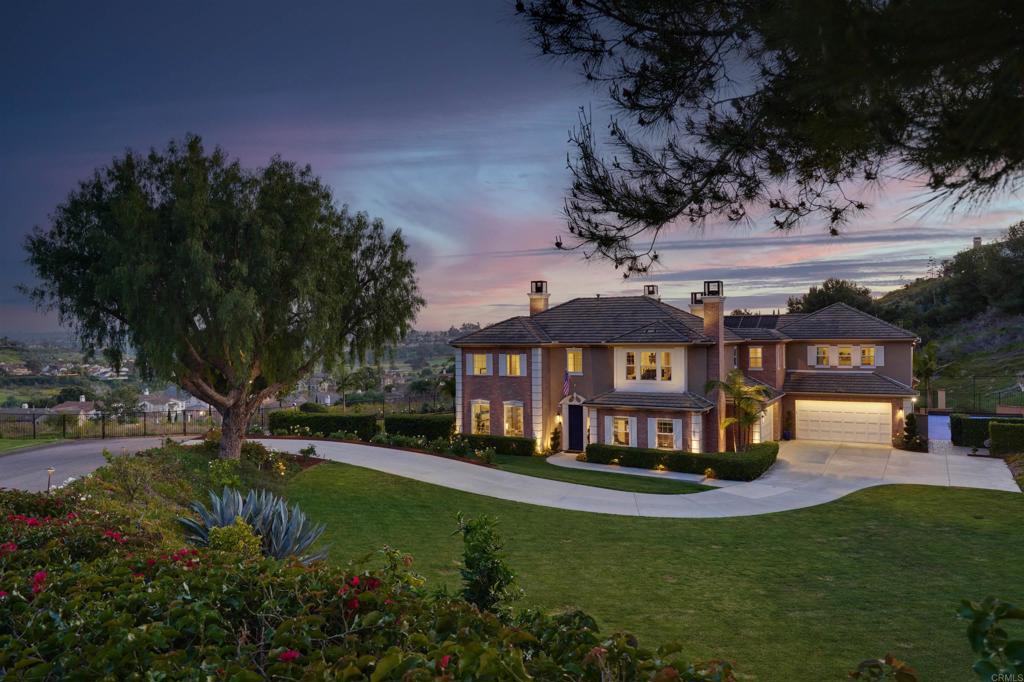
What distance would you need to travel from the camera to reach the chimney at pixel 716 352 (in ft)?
75.1

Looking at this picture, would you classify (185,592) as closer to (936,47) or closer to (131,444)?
(936,47)

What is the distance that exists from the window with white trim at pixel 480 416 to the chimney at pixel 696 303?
1047 cm

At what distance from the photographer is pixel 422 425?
27984 mm

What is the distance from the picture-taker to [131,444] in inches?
841

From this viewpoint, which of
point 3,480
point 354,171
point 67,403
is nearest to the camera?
point 3,480

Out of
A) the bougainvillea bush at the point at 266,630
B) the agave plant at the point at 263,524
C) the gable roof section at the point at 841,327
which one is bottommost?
the agave plant at the point at 263,524

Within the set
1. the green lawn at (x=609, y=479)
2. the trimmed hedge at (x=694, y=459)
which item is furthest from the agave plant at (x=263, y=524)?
the trimmed hedge at (x=694, y=459)

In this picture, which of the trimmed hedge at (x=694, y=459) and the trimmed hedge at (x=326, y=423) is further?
the trimmed hedge at (x=326, y=423)

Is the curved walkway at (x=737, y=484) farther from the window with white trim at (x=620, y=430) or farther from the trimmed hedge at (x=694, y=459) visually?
the window with white trim at (x=620, y=430)

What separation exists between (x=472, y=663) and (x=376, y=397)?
45291 millimetres

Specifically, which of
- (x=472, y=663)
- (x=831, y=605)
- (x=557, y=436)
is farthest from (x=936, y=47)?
(x=557, y=436)

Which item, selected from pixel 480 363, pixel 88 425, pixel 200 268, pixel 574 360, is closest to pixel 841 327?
pixel 574 360

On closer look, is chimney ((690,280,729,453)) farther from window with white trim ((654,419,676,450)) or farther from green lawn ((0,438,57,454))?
green lawn ((0,438,57,454))

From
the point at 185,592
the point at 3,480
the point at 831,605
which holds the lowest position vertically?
the point at 831,605
